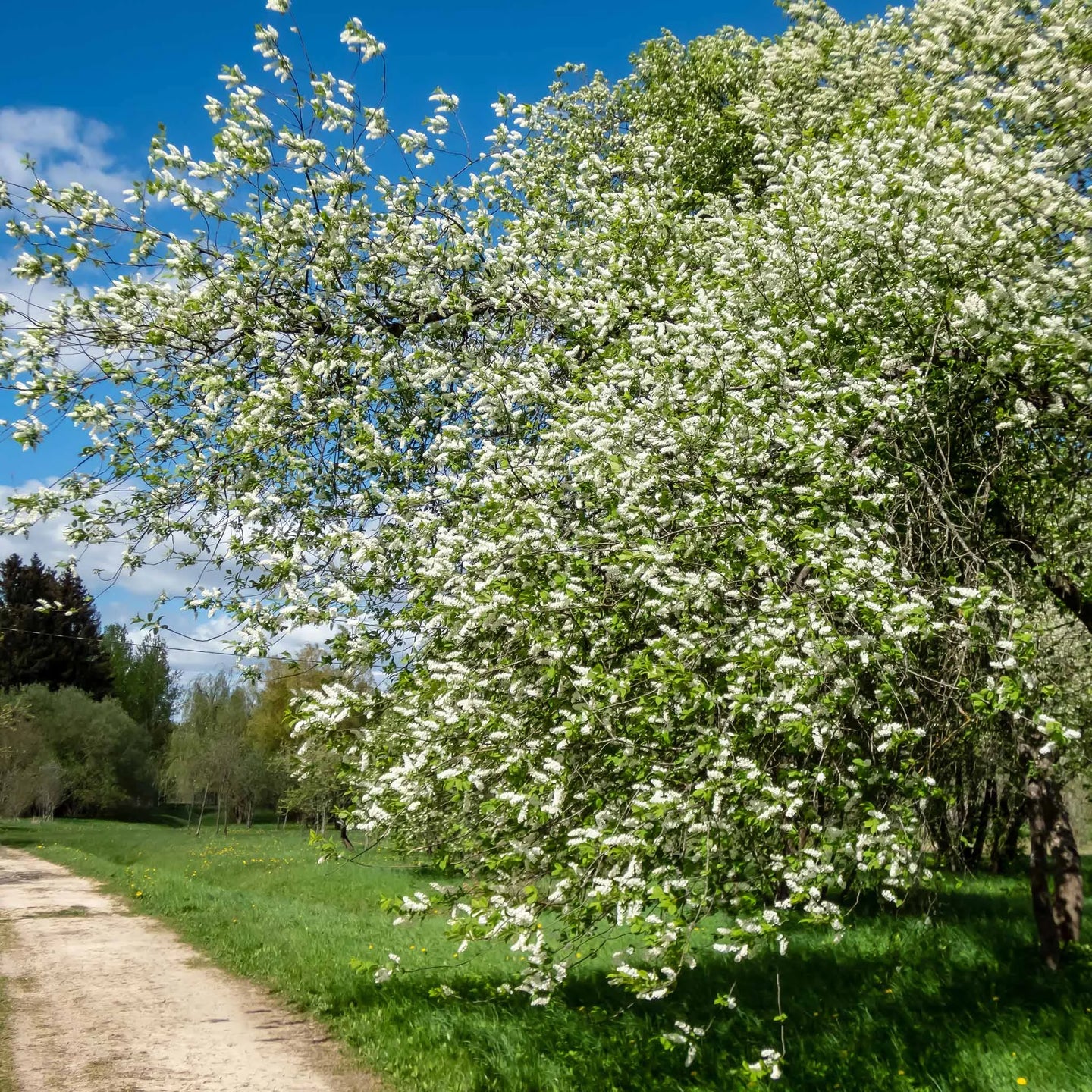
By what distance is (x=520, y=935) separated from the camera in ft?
18.6

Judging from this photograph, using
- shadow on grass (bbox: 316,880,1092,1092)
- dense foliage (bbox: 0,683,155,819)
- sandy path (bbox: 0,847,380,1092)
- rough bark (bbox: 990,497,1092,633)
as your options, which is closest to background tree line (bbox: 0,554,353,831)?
dense foliage (bbox: 0,683,155,819)

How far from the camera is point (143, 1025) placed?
389 inches

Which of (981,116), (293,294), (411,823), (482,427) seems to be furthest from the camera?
(293,294)

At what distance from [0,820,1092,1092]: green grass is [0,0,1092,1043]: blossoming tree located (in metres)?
1.33

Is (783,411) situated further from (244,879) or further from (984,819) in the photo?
(244,879)

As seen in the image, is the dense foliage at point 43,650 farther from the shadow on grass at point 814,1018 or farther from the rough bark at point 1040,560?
the rough bark at point 1040,560

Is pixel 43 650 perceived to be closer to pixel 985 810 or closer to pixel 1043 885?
pixel 985 810

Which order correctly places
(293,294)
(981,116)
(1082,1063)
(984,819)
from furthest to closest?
1. (984,819)
2. (293,294)
3. (981,116)
4. (1082,1063)

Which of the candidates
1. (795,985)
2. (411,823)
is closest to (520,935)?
(411,823)

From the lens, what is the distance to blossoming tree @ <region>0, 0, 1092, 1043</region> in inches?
221

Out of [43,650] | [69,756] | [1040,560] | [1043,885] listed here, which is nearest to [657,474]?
[1040,560]

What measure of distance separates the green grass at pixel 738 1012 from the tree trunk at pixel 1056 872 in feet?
1.10

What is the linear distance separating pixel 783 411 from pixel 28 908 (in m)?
18.8

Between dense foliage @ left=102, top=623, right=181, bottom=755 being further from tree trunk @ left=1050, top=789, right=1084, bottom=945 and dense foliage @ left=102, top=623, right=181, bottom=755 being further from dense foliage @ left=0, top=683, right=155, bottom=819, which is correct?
tree trunk @ left=1050, top=789, right=1084, bottom=945
